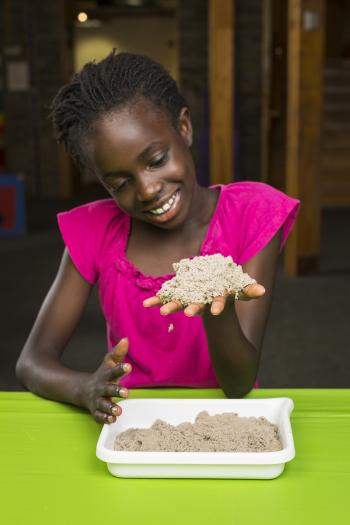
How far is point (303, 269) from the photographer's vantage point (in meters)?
4.88

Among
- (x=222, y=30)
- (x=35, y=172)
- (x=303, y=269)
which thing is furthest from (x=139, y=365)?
(x=35, y=172)

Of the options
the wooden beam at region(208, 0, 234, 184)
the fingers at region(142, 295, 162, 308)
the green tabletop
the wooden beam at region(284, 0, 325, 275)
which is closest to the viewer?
the green tabletop

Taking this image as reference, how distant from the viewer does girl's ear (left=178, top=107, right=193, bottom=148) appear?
4.43 feet

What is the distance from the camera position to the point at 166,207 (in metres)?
1.26

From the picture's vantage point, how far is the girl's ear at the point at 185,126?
1.35 metres

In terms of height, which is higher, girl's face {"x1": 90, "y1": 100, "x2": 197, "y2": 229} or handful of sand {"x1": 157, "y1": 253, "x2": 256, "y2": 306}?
girl's face {"x1": 90, "y1": 100, "x2": 197, "y2": 229}

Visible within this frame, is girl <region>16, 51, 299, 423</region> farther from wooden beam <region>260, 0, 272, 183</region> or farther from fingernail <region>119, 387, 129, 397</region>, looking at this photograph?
wooden beam <region>260, 0, 272, 183</region>

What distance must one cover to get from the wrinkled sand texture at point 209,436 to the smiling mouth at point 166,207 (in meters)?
0.37

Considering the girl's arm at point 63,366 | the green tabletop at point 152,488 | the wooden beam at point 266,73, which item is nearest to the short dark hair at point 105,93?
the girl's arm at point 63,366

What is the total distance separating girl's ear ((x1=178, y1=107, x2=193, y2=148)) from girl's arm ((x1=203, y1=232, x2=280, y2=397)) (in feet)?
0.76

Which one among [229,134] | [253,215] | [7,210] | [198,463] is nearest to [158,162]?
[253,215]

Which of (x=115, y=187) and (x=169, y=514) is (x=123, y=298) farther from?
(x=169, y=514)

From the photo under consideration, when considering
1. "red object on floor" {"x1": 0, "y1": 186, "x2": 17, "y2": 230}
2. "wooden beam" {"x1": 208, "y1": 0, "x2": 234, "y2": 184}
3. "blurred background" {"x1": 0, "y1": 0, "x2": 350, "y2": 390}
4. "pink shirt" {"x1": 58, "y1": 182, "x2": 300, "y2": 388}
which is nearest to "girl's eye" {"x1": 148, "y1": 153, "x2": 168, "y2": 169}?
"pink shirt" {"x1": 58, "y1": 182, "x2": 300, "y2": 388}

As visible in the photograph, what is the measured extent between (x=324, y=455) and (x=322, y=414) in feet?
0.45
